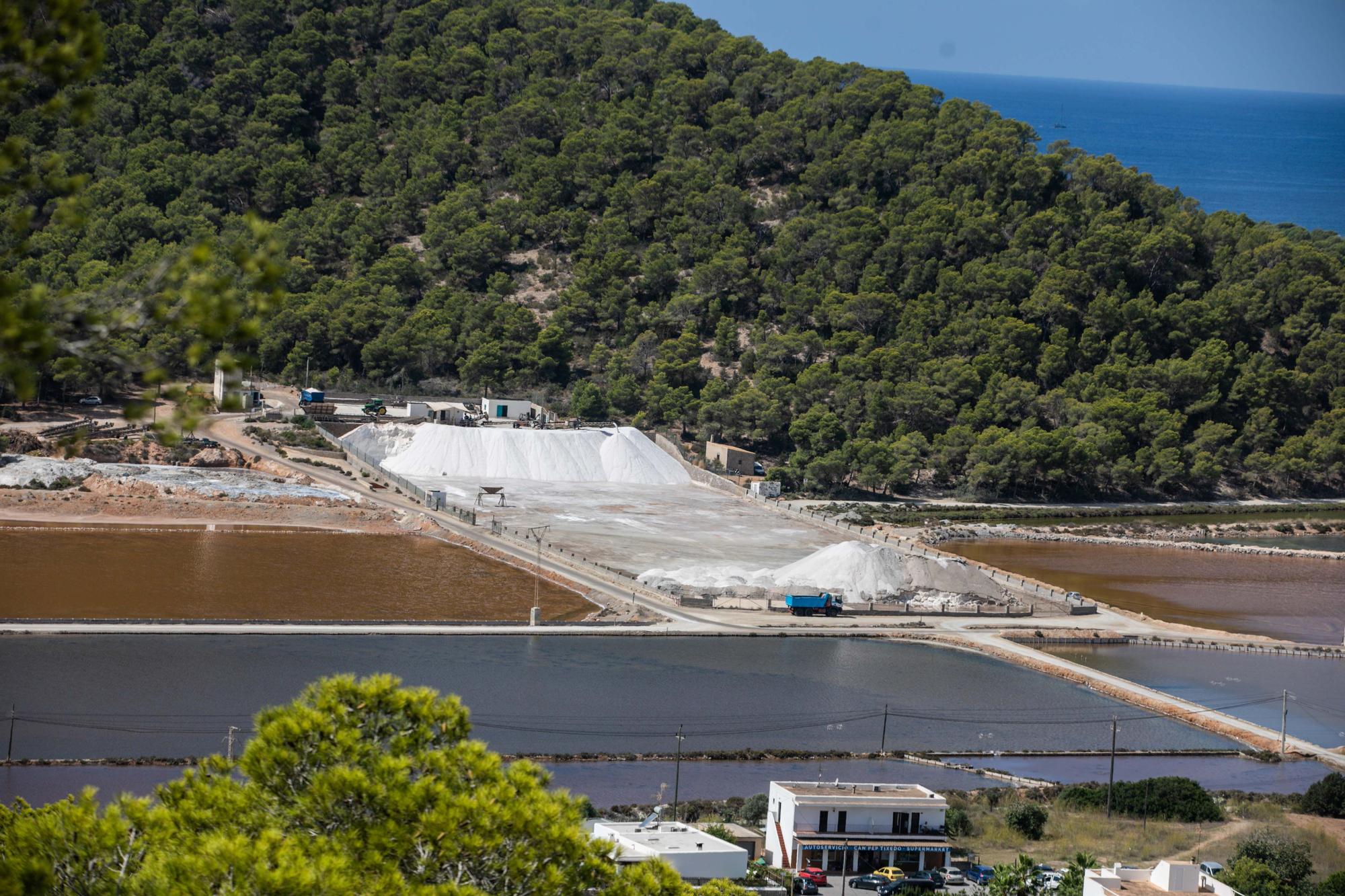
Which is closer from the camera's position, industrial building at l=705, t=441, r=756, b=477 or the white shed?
industrial building at l=705, t=441, r=756, b=477

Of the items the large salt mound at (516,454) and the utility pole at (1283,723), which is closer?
the utility pole at (1283,723)

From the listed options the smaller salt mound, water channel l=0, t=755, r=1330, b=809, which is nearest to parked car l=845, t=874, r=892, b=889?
water channel l=0, t=755, r=1330, b=809

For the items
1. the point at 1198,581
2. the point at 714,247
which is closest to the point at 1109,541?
the point at 1198,581

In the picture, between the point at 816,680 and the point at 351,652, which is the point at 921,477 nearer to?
the point at 816,680

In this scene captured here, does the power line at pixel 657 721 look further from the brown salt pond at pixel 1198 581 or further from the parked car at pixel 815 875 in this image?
the brown salt pond at pixel 1198 581

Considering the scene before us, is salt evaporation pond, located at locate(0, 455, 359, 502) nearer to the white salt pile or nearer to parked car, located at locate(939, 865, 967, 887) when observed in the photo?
the white salt pile

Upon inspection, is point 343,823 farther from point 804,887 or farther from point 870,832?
point 870,832

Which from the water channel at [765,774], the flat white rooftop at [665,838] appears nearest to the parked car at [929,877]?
the flat white rooftop at [665,838]
